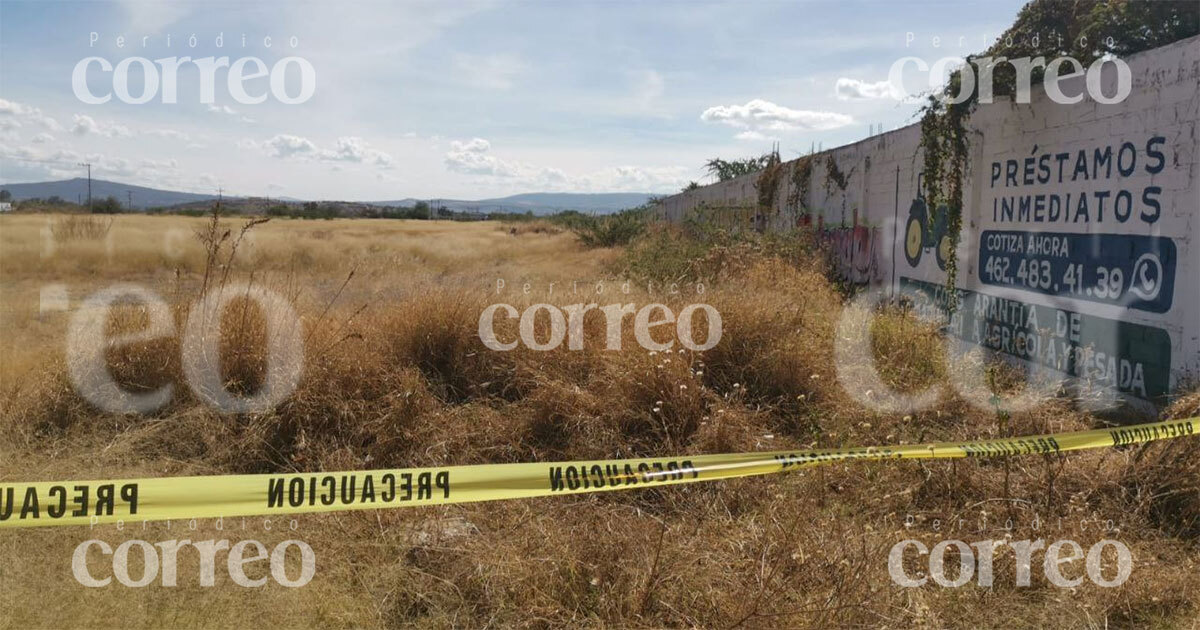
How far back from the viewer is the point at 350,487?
2.97 m

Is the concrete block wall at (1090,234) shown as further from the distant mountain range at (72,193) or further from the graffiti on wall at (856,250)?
the distant mountain range at (72,193)

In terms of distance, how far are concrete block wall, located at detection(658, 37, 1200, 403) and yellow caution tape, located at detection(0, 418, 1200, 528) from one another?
2.64m

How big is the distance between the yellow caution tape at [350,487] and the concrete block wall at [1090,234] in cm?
264

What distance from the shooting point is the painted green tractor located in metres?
8.42

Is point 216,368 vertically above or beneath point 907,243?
beneath

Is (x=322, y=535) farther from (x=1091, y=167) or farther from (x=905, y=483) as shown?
(x=1091, y=167)

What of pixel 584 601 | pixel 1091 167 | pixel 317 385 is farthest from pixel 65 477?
pixel 1091 167

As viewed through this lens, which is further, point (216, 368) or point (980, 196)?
point (980, 196)

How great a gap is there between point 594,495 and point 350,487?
1412mm

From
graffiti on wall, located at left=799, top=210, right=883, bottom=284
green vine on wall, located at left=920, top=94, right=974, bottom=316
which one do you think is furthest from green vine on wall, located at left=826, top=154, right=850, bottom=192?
green vine on wall, located at left=920, top=94, right=974, bottom=316

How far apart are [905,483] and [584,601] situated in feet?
6.40

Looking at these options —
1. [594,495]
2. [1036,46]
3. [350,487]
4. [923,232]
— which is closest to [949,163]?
[923,232]

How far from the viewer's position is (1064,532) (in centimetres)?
359

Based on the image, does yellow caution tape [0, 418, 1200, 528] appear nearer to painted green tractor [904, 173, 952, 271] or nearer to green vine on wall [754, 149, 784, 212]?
painted green tractor [904, 173, 952, 271]
